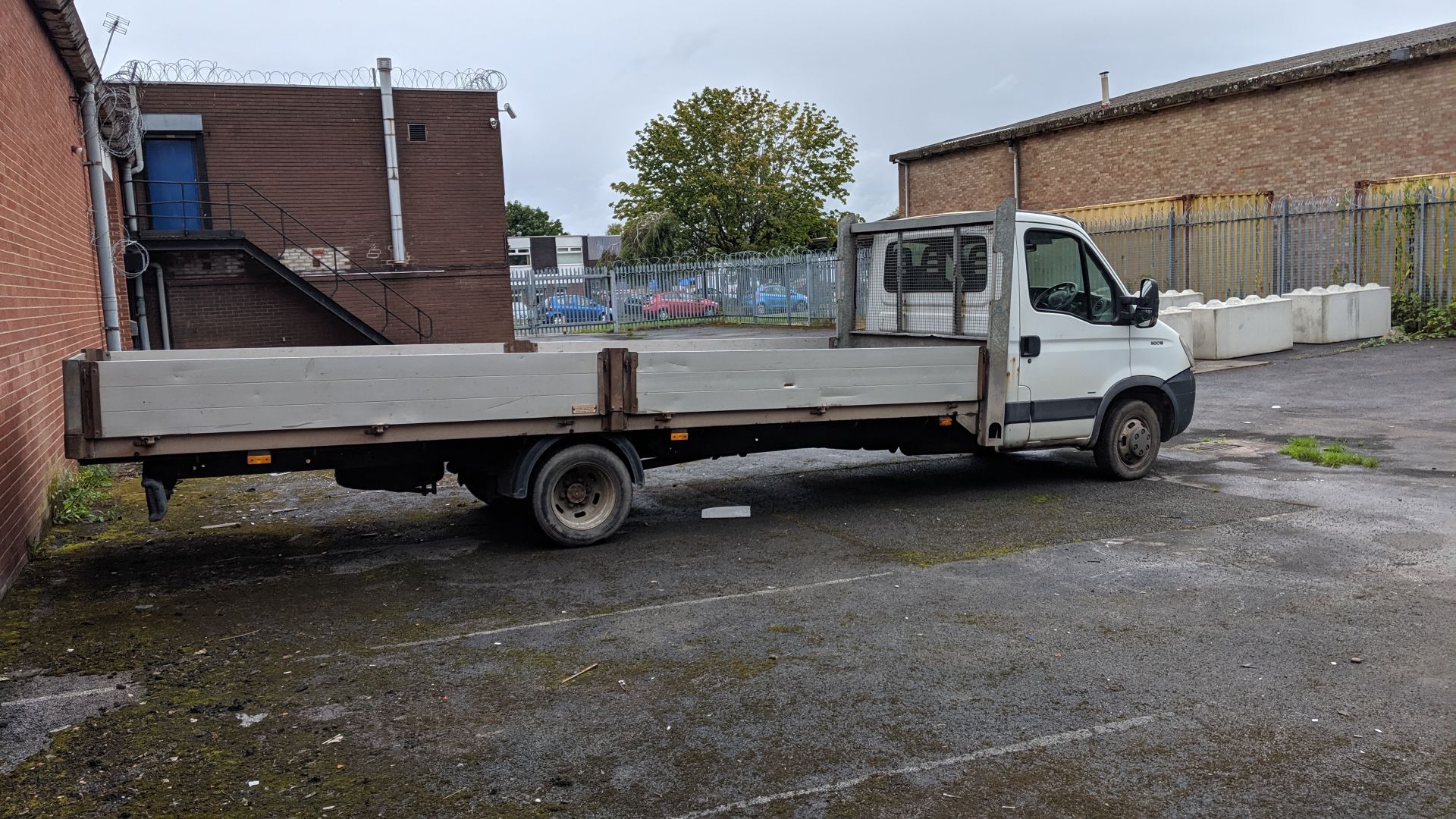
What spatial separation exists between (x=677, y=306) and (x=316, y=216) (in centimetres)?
1552

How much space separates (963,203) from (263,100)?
20.7 m

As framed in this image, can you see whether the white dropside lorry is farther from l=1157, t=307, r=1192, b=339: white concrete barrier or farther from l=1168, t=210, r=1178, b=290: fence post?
l=1168, t=210, r=1178, b=290: fence post

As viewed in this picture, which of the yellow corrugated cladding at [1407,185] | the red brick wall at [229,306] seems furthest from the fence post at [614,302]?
the yellow corrugated cladding at [1407,185]

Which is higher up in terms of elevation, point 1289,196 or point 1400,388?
point 1289,196

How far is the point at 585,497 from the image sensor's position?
25.9ft

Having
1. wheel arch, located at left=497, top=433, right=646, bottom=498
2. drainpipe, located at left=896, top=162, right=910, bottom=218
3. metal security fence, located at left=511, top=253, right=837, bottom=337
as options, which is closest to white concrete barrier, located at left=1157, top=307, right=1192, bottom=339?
wheel arch, located at left=497, top=433, right=646, bottom=498

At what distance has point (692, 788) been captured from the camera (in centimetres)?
405

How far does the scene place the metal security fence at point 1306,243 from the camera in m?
19.9

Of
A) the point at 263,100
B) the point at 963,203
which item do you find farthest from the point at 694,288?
the point at 263,100

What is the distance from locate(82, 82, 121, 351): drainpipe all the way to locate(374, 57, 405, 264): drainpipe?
1047 cm

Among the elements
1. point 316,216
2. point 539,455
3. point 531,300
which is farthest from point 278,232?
point 539,455

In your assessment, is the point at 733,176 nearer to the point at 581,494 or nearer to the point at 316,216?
the point at 316,216

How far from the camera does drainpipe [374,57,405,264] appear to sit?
24125 mm

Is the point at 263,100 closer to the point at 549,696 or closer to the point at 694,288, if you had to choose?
the point at 694,288
